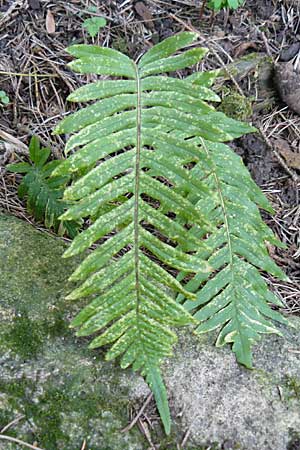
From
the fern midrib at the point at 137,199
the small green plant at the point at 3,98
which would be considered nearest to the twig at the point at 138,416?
the fern midrib at the point at 137,199

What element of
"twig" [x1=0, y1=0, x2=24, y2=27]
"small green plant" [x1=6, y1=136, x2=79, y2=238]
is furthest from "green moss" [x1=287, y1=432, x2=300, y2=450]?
"twig" [x1=0, y1=0, x2=24, y2=27]

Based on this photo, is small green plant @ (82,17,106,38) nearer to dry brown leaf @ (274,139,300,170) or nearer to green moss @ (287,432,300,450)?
dry brown leaf @ (274,139,300,170)

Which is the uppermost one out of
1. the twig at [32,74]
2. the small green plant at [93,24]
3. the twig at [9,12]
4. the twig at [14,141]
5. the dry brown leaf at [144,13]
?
the dry brown leaf at [144,13]

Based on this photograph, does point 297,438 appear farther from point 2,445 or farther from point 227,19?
point 227,19

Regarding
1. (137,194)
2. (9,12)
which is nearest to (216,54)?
(9,12)

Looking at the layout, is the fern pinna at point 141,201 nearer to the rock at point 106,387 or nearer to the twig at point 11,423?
the rock at point 106,387
